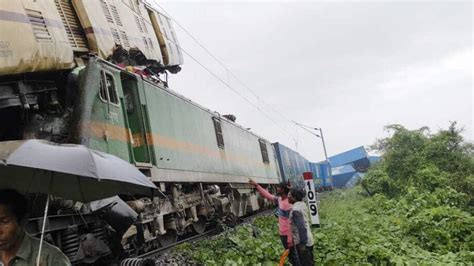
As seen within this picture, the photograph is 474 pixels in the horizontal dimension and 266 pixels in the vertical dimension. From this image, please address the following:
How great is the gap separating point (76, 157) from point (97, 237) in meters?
3.79

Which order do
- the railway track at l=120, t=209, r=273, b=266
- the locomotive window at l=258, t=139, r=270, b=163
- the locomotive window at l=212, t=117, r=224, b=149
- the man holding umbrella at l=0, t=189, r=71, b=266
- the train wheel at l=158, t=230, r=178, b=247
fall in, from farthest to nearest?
the locomotive window at l=258, t=139, r=270, b=163 → the locomotive window at l=212, t=117, r=224, b=149 → the train wheel at l=158, t=230, r=178, b=247 → the railway track at l=120, t=209, r=273, b=266 → the man holding umbrella at l=0, t=189, r=71, b=266

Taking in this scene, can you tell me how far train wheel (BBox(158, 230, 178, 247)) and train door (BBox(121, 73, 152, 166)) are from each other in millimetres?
2202

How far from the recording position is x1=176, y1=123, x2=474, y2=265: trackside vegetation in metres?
7.37

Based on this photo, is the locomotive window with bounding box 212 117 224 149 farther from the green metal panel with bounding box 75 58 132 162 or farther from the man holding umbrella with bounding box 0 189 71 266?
the man holding umbrella with bounding box 0 189 71 266

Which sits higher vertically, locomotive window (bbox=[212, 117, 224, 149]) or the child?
locomotive window (bbox=[212, 117, 224, 149])

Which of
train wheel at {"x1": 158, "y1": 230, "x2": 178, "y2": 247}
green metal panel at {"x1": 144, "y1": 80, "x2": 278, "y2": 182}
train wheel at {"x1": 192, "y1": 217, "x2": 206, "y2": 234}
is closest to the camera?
green metal panel at {"x1": 144, "y1": 80, "x2": 278, "y2": 182}

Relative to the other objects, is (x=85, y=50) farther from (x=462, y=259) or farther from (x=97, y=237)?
(x=462, y=259)

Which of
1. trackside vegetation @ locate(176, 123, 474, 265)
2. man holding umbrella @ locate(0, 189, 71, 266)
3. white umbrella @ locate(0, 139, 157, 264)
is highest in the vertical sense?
white umbrella @ locate(0, 139, 157, 264)

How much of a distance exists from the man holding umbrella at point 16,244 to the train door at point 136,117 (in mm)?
4904

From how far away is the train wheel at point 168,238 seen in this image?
8956 millimetres

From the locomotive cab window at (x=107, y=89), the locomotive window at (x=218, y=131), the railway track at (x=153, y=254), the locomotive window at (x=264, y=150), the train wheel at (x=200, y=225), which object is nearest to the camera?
the railway track at (x=153, y=254)

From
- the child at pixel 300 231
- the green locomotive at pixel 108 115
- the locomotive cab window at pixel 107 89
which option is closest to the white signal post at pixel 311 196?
the green locomotive at pixel 108 115

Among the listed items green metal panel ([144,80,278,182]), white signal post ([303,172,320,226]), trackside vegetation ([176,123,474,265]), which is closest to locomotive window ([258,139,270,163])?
green metal panel ([144,80,278,182])

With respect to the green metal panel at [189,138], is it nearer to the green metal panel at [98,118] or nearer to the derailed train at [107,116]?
the derailed train at [107,116]
